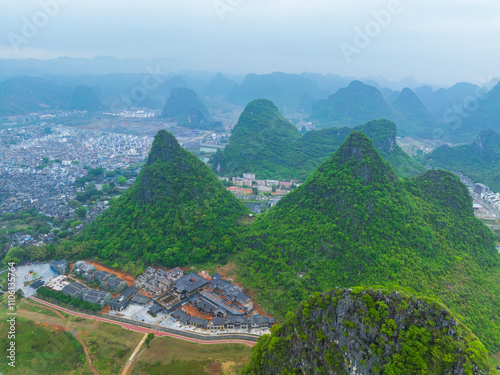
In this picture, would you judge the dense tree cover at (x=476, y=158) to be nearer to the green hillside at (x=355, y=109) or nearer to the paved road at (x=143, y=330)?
the green hillside at (x=355, y=109)

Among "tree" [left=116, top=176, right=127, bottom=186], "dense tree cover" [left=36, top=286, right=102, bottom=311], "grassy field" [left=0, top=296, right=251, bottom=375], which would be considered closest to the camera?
"grassy field" [left=0, top=296, right=251, bottom=375]

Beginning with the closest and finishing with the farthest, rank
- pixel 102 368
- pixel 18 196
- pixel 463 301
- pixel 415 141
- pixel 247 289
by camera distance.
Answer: pixel 102 368, pixel 463 301, pixel 247 289, pixel 18 196, pixel 415 141

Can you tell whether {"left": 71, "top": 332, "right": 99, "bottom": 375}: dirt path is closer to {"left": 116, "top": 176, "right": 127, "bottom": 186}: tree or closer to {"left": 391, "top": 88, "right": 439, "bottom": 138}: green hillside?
{"left": 116, "top": 176, "right": 127, "bottom": 186}: tree

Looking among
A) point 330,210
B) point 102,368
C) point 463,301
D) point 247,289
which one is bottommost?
point 102,368

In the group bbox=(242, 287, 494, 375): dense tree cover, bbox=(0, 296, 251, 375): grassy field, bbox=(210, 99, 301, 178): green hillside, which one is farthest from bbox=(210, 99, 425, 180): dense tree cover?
bbox=(242, 287, 494, 375): dense tree cover

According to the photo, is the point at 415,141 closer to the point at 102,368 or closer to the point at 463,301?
the point at 463,301

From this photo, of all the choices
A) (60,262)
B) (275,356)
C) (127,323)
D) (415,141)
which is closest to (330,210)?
(275,356)

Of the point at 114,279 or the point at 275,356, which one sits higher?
the point at 275,356
